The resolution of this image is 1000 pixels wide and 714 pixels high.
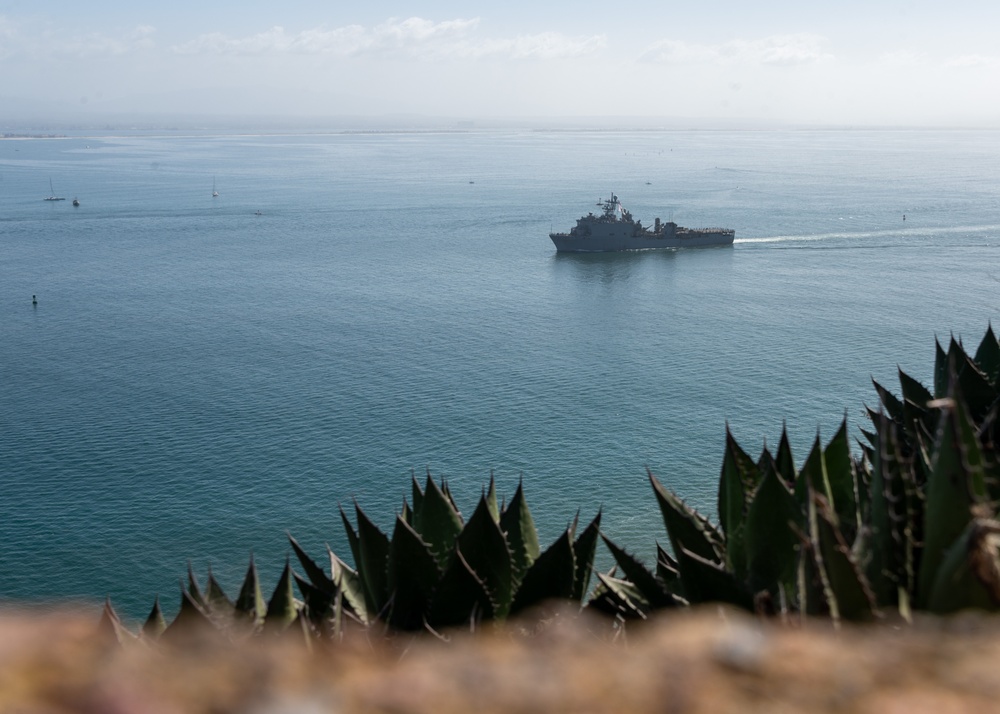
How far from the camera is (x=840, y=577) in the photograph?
3818 millimetres

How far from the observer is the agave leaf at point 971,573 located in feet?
11.0

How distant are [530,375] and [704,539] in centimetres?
2943

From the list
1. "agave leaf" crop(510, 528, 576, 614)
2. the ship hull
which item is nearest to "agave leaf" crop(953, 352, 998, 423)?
"agave leaf" crop(510, 528, 576, 614)

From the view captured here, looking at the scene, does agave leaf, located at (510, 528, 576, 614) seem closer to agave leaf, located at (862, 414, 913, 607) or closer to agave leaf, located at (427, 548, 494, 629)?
agave leaf, located at (427, 548, 494, 629)

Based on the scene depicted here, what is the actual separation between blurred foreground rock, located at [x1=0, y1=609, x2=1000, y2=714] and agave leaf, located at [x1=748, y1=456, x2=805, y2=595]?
2.74 m

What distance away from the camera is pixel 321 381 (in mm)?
34469

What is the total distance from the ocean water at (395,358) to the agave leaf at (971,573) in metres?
3.29

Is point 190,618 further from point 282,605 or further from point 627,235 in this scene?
point 627,235

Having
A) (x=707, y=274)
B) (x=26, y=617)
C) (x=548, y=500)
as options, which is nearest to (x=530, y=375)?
(x=548, y=500)

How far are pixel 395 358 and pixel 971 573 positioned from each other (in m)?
34.6

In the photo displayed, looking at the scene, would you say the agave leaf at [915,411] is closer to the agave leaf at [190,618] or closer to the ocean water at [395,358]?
the ocean water at [395,358]

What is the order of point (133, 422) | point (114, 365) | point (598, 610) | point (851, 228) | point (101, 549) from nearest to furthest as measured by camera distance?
point (598, 610) < point (101, 549) < point (133, 422) < point (114, 365) < point (851, 228)

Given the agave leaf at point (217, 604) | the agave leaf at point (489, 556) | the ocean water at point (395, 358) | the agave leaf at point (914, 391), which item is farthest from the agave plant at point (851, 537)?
the agave leaf at point (914, 391)

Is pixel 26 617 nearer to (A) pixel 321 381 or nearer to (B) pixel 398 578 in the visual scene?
(B) pixel 398 578
